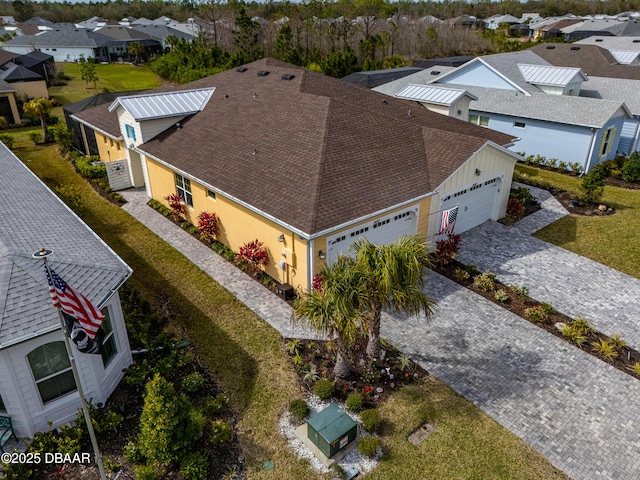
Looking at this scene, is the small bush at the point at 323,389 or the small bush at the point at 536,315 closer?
the small bush at the point at 323,389

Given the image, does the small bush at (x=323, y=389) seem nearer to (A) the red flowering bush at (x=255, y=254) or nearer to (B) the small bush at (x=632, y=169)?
(A) the red flowering bush at (x=255, y=254)

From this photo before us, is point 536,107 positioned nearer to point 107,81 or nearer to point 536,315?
point 536,315

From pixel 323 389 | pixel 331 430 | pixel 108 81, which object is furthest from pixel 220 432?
pixel 108 81

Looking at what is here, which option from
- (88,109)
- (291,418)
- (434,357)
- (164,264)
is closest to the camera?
(291,418)

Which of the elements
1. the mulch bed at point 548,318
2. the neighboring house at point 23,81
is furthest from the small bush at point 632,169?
the neighboring house at point 23,81

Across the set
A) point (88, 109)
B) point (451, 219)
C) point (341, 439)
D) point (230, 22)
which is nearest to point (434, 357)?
point (341, 439)

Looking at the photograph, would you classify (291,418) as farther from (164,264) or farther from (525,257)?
(525,257)
